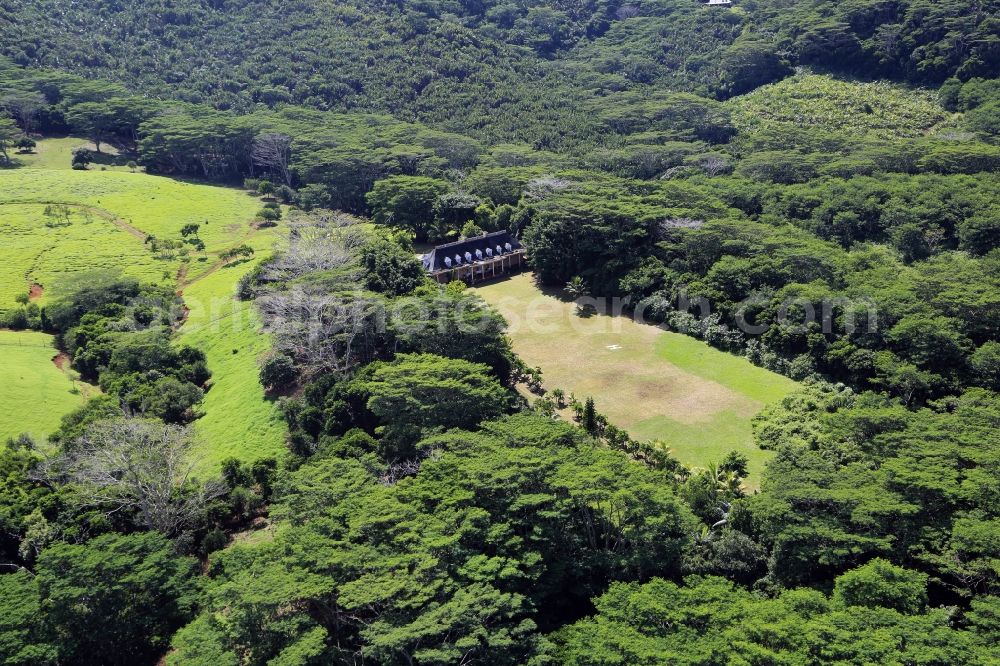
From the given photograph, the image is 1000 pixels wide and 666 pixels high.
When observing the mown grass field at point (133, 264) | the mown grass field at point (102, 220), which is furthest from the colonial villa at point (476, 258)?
the mown grass field at point (102, 220)

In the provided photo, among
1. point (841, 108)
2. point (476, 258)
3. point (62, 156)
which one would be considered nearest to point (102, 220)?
point (62, 156)

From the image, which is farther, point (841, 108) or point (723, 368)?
point (841, 108)

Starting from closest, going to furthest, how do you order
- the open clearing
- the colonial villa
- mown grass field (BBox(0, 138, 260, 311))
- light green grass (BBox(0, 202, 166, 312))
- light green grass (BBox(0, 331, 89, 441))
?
the open clearing, light green grass (BBox(0, 331, 89, 441)), light green grass (BBox(0, 202, 166, 312)), the colonial villa, mown grass field (BBox(0, 138, 260, 311))

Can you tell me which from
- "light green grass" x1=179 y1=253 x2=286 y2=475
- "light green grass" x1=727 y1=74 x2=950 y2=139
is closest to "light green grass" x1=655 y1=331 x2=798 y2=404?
"light green grass" x1=179 y1=253 x2=286 y2=475

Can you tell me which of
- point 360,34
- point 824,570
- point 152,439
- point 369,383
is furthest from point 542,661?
point 360,34

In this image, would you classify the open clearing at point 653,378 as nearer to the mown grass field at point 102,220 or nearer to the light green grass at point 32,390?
the light green grass at point 32,390

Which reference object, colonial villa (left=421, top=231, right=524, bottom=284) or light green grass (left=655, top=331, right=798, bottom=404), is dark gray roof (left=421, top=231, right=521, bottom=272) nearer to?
colonial villa (left=421, top=231, right=524, bottom=284)

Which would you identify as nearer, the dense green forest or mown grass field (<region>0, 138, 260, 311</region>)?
the dense green forest

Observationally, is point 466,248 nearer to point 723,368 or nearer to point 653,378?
point 653,378
